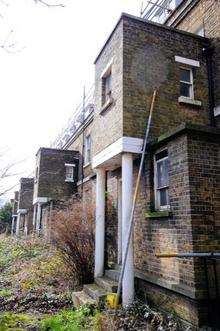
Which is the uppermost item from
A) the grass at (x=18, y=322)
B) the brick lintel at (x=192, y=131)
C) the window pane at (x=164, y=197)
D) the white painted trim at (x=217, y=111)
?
the white painted trim at (x=217, y=111)

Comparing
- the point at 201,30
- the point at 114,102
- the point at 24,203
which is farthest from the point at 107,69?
the point at 24,203

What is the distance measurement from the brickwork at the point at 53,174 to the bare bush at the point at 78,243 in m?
12.6

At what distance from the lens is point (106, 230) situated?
37.6 feet

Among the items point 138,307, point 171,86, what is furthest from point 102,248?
point 171,86

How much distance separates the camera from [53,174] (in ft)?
80.3

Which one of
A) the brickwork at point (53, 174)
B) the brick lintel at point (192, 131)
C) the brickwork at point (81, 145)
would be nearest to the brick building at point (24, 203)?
the brickwork at point (81, 145)

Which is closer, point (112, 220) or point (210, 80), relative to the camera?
point (210, 80)

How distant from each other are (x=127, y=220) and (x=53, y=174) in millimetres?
16628

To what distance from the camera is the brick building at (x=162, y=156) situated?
692 cm

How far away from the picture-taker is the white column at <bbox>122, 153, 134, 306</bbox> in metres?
8.12

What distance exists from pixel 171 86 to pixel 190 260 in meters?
5.65

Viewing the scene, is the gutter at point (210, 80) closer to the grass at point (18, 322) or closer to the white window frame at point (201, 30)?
the white window frame at point (201, 30)

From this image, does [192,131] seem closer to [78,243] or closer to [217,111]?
[217,111]

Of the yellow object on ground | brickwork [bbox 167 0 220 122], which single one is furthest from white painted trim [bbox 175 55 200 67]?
the yellow object on ground
